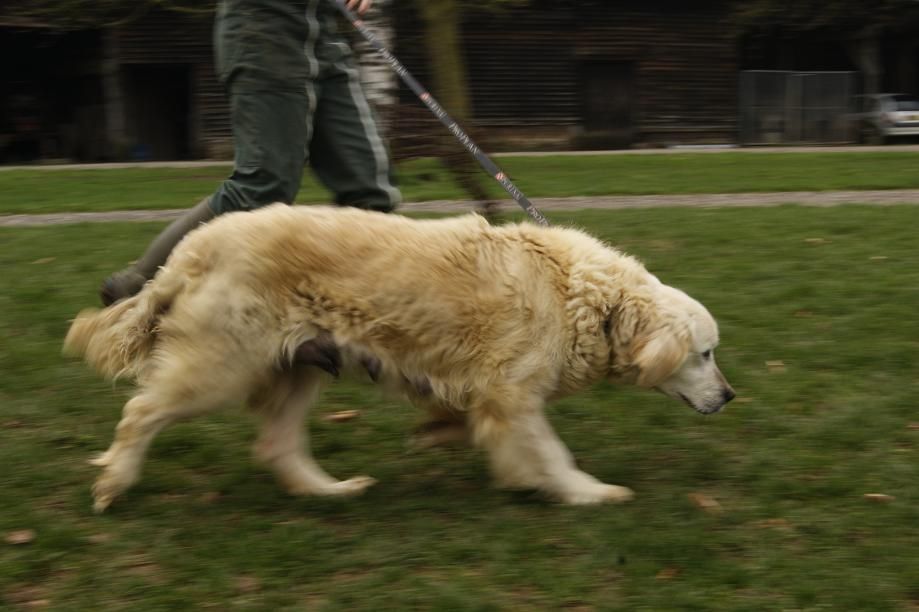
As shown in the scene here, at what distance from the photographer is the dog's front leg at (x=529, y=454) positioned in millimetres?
3875

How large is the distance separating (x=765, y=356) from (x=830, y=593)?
2535 millimetres

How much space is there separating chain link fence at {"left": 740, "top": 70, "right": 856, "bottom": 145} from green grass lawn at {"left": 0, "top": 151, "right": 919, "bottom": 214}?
10.7 m

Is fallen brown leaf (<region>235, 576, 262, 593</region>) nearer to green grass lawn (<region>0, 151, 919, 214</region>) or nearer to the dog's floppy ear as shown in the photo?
the dog's floppy ear

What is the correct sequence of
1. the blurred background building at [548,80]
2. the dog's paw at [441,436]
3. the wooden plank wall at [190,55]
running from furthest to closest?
the blurred background building at [548,80], the wooden plank wall at [190,55], the dog's paw at [441,436]

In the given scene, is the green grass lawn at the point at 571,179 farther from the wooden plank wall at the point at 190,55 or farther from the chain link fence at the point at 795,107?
the chain link fence at the point at 795,107

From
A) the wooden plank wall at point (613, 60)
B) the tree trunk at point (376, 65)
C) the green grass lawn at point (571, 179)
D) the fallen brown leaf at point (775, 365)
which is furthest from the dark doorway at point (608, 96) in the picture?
the fallen brown leaf at point (775, 365)

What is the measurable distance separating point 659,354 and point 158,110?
1070 inches

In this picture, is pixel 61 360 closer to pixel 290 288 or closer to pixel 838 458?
pixel 290 288

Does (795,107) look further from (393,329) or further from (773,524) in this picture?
(393,329)

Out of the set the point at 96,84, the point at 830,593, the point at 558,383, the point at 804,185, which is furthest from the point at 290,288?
the point at 96,84

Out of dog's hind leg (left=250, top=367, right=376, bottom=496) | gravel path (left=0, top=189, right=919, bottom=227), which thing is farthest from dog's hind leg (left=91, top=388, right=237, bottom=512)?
gravel path (left=0, top=189, right=919, bottom=227)

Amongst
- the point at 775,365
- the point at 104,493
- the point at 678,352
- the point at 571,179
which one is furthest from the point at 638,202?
the point at 104,493

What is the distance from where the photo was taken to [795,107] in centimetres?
3034

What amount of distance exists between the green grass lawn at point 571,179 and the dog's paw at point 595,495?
20.1 ft
